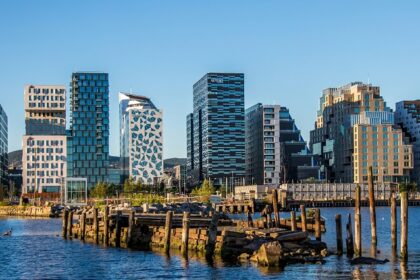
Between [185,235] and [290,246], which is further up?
[185,235]

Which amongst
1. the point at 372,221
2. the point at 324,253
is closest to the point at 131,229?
the point at 324,253

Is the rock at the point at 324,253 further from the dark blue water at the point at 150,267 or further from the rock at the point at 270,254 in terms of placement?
the rock at the point at 270,254

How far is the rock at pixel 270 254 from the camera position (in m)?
62.9

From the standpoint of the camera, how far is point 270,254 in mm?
63188

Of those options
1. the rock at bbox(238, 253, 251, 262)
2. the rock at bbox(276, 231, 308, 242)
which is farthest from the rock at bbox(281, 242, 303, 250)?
the rock at bbox(238, 253, 251, 262)

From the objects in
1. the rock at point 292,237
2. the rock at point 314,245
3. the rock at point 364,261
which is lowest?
the rock at point 364,261

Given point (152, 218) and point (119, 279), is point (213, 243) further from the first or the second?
point (152, 218)

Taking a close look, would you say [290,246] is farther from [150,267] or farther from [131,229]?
[131,229]

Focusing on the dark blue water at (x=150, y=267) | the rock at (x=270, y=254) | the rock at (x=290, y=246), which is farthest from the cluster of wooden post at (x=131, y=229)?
the rock at (x=270, y=254)

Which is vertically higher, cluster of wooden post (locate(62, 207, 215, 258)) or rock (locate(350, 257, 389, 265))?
cluster of wooden post (locate(62, 207, 215, 258))

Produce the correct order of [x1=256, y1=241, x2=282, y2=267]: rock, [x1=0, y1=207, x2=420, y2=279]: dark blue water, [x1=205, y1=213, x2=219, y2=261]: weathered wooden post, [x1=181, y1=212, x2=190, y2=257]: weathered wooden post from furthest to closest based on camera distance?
[x1=181, y1=212, x2=190, y2=257]: weathered wooden post → [x1=205, y1=213, x2=219, y2=261]: weathered wooden post → [x1=256, y1=241, x2=282, y2=267]: rock → [x1=0, y1=207, x2=420, y2=279]: dark blue water

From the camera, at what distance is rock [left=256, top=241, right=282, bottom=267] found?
2478 inches

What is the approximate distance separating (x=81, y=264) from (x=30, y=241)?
115 ft

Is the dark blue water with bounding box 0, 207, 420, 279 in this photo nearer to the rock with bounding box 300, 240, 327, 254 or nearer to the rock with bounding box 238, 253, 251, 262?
the rock with bounding box 238, 253, 251, 262
